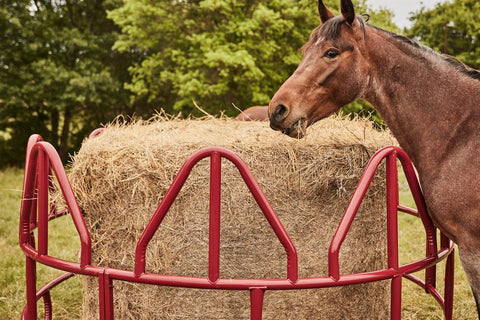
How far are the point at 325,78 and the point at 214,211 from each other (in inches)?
41.2

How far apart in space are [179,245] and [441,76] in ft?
5.64

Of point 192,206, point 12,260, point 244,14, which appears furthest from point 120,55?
point 192,206

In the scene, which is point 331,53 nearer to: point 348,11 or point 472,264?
point 348,11

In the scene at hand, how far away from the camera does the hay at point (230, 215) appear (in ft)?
7.77

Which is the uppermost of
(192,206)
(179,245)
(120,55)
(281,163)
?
(120,55)

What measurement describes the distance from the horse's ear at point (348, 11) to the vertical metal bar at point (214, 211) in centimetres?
114

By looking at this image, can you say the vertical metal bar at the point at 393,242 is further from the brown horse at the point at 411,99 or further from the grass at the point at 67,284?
the grass at the point at 67,284

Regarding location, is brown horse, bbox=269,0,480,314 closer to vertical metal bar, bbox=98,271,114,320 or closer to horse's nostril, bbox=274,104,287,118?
horse's nostril, bbox=274,104,287,118

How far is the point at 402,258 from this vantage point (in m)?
5.43

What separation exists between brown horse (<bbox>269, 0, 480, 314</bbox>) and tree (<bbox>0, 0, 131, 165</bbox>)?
1472 centimetres

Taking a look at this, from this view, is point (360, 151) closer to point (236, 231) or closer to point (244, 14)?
point (236, 231)

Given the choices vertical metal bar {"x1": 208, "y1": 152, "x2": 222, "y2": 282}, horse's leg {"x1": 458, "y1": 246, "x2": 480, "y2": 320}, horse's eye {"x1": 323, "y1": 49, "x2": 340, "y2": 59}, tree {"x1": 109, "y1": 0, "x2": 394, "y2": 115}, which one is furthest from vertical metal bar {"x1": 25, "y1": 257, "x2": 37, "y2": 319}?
tree {"x1": 109, "y1": 0, "x2": 394, "y2": 115}

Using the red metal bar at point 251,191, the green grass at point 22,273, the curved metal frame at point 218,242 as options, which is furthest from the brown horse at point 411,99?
the green grass at point 22,273

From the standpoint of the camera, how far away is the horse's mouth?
7.64 ft
